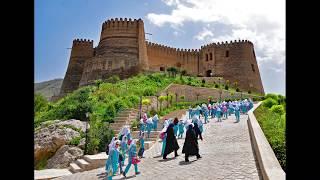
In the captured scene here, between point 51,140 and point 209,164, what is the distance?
9799mm

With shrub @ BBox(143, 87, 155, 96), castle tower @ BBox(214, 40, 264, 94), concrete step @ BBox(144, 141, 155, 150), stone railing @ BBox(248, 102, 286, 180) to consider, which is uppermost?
castle tower @ BBox(214, 40, 264, 94)

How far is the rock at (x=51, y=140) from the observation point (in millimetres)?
18234

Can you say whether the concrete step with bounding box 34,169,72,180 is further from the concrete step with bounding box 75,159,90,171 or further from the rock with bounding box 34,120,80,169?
the rock with bounding box 34,120,80,169

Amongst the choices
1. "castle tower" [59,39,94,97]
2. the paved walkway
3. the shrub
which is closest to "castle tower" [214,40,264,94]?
"castle tower" [59,39,94,97]

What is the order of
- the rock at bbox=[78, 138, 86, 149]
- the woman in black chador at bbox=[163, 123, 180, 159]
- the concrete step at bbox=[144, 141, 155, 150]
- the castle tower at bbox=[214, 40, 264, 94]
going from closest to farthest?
1. the woman in black chador at bbox=[163, 123, 180, 159]
2. the concrete step at bbox=[144, 141, 155, 150]
3. the rock at bbox=[78, 138, 86, 149]
4. the castle tower at bbox=[214, 40, 264, 94]

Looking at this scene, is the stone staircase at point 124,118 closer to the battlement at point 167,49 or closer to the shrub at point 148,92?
the shrub at point 148,92

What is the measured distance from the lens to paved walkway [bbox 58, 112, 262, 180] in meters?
9.34

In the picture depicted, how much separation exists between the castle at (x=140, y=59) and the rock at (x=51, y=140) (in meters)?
21.7

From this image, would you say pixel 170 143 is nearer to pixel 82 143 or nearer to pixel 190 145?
pixel 190 145
